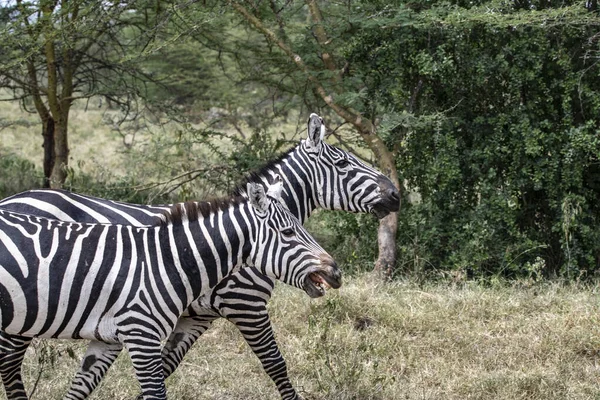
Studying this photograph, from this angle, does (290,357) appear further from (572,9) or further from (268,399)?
(572,9)

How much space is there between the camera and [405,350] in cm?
621

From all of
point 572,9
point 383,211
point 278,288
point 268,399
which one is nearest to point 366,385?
point 268,399

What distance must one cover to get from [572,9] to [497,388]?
142 inches

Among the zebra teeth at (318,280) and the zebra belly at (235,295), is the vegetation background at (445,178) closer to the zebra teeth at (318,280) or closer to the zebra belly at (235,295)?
the zebra belly at (235,295)

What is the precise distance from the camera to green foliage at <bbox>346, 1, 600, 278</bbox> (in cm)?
786

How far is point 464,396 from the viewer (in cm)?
545

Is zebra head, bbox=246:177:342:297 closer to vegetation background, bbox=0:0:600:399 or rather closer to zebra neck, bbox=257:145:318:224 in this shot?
zebra neck, bbox=257:145:318:224

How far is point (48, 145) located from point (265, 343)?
7731 mm

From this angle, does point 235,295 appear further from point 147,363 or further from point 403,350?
point 403,350

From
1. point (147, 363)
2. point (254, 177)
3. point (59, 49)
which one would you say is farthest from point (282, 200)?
point (59, 49)

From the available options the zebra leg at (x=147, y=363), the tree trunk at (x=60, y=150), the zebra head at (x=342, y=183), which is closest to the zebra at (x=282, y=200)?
the zebra head at (x=342, y=183)

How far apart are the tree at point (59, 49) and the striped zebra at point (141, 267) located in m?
4.26

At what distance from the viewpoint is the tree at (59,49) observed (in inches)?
333

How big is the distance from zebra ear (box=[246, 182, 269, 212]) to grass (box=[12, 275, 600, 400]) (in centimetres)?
160
